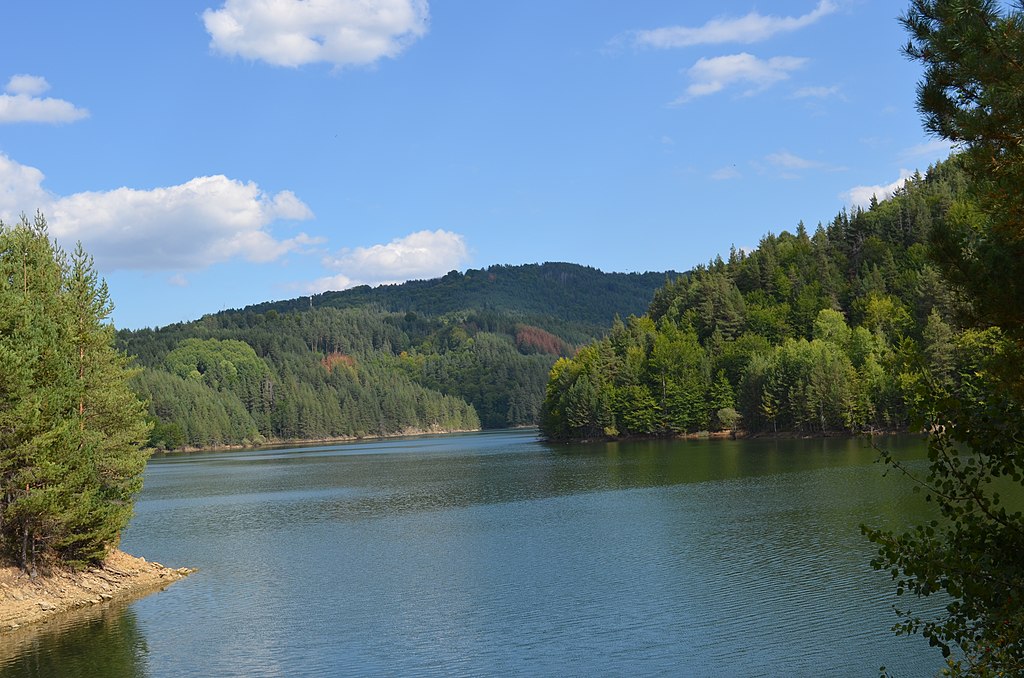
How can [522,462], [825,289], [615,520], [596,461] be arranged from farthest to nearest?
1. [825,289]
2. [522,462]
3. [596,461]
4. [615,520]

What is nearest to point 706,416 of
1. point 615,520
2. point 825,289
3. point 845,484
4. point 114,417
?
point 825,289

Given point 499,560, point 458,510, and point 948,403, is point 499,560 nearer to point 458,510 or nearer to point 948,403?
point 458,510

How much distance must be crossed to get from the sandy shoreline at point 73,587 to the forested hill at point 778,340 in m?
83.3

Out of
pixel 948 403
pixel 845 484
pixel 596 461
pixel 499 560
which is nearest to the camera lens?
pixel 948 403

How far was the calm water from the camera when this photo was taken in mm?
25516

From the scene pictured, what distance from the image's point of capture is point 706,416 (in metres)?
131

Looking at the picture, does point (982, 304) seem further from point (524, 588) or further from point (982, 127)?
point (524, 588)

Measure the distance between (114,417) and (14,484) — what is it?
6608 millimetres

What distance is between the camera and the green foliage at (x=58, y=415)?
99.3ft

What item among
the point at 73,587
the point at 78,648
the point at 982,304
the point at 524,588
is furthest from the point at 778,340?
the point at 982,304

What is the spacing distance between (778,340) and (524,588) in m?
110

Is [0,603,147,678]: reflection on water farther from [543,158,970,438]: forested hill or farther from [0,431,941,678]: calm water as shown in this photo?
[543,158,970,438]: forested hill

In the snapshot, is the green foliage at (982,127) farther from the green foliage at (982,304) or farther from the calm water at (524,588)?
the calm water at (524,588)

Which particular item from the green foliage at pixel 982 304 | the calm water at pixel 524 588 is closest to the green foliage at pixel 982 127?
the green foliage at pixel 982 304
